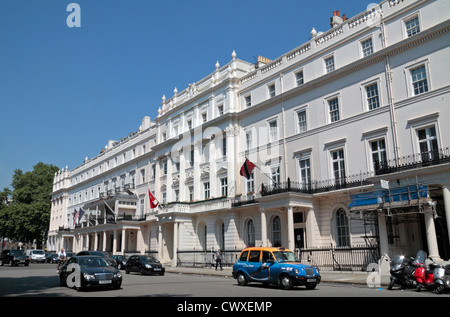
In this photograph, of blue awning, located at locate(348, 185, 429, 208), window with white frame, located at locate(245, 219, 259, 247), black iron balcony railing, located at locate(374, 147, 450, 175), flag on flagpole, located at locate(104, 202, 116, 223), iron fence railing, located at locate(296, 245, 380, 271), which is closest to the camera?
blue awning, located at locate(348, 185, 429, 208)

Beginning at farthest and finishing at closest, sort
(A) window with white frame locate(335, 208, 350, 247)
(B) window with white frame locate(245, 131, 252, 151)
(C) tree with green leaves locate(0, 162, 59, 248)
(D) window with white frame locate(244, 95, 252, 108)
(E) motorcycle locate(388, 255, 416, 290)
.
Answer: (C) tree with green leaves locate(0, 162, 59, 248) → (D) window with white frame locate(244, 95, 252, 108) → (B) window with white frame locate(245, 131, 252, 151) → (A) window with white frame locate(335, 208, 350, 247) → (E) motorcycle locate(388, 255, 416, 290)

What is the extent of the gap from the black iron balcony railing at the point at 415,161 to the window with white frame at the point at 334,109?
5709mm

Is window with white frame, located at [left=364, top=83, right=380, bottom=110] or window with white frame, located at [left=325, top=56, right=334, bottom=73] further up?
window with white frame, located at [left=325, top=56, right=334, bottom=73]

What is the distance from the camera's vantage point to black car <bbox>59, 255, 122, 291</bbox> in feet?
47.7

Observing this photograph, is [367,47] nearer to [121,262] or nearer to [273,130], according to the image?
[273,130]

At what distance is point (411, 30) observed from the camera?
23578 millimetres

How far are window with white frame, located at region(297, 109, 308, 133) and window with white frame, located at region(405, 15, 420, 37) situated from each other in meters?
9.01

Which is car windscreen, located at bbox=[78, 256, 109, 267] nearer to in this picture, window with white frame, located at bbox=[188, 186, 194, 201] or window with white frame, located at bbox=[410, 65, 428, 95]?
window with white frame, located at bbox=[410, 65, 428, 95]

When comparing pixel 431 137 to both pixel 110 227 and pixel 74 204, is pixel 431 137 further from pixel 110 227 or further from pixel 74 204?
pixel 74 204

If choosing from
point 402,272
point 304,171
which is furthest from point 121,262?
point 402,272

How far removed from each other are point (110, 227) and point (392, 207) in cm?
4152

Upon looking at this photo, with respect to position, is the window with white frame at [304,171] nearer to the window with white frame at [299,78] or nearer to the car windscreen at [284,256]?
the window with white frame at [299,78]

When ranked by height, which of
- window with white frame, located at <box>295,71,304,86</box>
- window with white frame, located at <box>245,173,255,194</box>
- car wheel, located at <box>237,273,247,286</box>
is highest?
window with white frame, located at <box>295,71,304,86</box>

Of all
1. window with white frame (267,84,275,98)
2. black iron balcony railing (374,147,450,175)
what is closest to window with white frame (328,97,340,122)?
black iron balcony railing (374,147,450,175)
